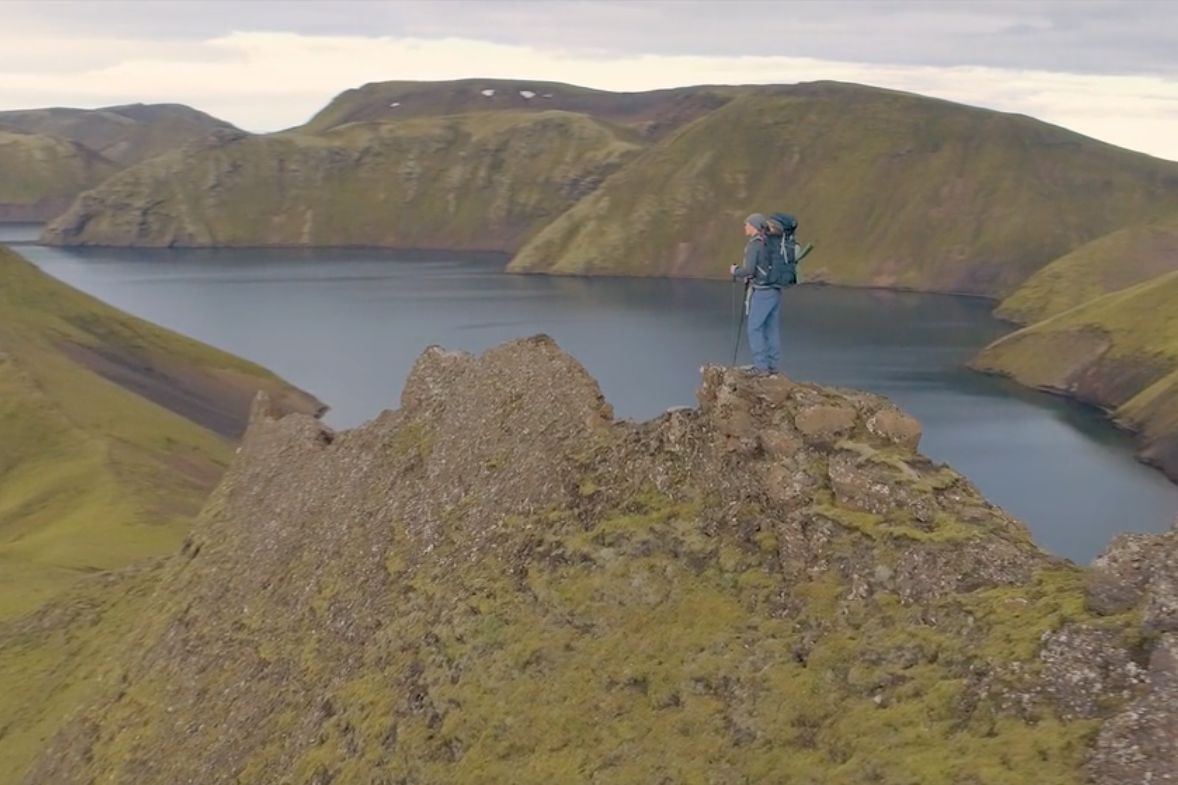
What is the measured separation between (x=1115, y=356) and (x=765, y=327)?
134m

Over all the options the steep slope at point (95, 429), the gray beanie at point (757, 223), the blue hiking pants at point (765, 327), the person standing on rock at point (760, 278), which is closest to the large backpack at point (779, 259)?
the person standing on rock at point (760, 278)

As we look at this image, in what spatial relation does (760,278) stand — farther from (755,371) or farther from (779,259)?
(755,371)

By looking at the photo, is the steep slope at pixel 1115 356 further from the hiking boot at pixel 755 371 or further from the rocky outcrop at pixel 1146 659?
the rocky outcrop at pixel 1146 659

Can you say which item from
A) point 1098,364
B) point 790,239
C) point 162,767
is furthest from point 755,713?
point 1098,364

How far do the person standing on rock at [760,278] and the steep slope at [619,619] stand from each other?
1.56 m

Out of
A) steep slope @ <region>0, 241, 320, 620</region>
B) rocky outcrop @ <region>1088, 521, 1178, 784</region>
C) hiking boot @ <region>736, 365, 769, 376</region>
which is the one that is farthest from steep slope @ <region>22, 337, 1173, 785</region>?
steep slope @ <region>0, 241, 320, 620</region>

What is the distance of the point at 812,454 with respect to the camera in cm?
2819

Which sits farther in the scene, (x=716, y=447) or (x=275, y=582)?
(x=275, y=582)

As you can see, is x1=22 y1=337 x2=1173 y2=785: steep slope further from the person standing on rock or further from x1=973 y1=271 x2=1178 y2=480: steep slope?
x1=973 y1=271 x2=1178 y2=480: steep slope

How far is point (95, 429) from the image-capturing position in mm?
94188

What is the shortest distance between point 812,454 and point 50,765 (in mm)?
30789

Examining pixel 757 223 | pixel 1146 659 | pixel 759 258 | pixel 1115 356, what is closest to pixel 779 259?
pixel 759 258

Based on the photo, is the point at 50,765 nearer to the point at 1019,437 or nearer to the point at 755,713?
the point at 755,713

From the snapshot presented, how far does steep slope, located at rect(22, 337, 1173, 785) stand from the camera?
21359 millimetres
